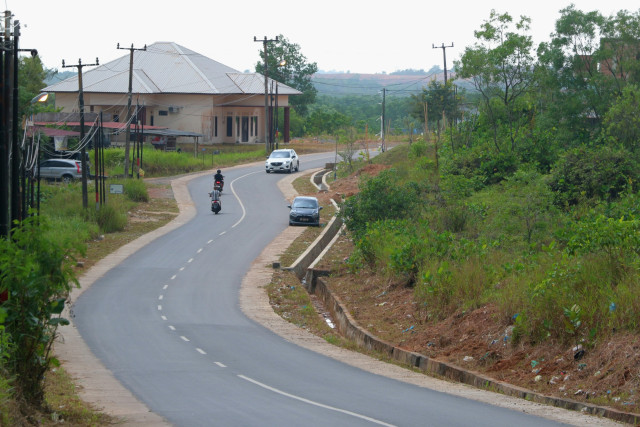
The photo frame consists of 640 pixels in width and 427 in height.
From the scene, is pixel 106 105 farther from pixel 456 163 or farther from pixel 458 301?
pixel 458 301

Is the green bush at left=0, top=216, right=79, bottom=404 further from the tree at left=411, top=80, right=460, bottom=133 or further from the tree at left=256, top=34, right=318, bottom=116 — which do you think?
the tree at left=256, top=34, right=318, bottom=116

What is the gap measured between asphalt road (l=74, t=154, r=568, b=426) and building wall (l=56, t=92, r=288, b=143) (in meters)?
42.0

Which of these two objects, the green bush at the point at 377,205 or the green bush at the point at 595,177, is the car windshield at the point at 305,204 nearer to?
the green bush at the point at 377,205

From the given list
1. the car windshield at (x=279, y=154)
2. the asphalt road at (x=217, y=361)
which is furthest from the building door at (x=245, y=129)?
the asphalt road at (x=217, y=361)

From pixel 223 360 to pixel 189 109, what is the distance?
6215 centimetres

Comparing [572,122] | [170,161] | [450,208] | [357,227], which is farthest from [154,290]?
[170,161]

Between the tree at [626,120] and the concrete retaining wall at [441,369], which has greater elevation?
the tree at [626,120]

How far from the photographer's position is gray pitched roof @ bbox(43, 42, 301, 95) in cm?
7688

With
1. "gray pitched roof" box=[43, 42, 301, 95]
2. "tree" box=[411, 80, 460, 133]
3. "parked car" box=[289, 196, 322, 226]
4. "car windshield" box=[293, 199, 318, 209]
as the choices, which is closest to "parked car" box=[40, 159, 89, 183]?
"car windshield" box=[293, 199, 318, 209]

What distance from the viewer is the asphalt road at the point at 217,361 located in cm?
1233

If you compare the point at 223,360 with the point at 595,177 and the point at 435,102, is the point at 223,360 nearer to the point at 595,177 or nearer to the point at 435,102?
the point at 595,177

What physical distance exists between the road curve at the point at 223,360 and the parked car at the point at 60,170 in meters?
20.4

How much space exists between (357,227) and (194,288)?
9.59 m

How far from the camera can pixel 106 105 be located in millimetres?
76250
